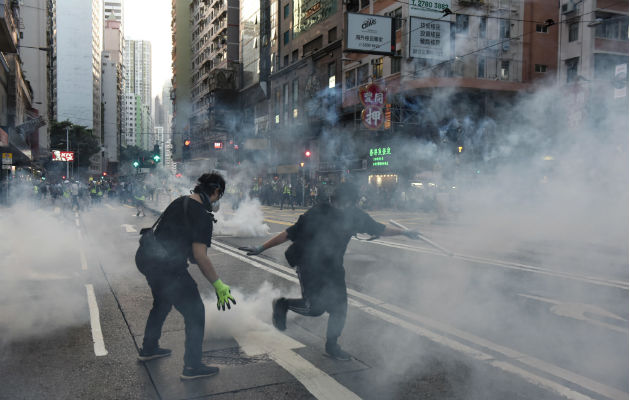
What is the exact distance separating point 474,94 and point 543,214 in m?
9.08

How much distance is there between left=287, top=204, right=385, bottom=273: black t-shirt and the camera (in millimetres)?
3934

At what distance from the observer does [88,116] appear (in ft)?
369

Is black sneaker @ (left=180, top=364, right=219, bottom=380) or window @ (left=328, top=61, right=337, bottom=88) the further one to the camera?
window @ (left=328, top=61, right=337, bottom=88)

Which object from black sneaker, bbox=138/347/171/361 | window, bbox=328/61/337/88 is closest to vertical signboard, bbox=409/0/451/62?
black sneaker, bbox=138/347/171/361

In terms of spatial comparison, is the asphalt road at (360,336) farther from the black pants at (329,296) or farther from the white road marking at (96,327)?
the black pants at (329,296)

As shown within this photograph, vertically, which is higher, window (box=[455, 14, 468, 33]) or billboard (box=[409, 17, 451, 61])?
window (box=[455, 14, 468, 33])

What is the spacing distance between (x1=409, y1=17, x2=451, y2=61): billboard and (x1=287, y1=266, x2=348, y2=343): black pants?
13653 millimetres

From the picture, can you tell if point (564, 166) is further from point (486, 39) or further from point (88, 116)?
point (88, 116)

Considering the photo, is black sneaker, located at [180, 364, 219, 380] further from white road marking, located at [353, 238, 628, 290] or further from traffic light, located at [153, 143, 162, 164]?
traffic light, located at [153, 143, 162, 164]

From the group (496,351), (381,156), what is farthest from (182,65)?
(496,351)

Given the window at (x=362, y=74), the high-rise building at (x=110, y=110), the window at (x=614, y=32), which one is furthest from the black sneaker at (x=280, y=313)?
the high-rise building at (x=110, y=110)

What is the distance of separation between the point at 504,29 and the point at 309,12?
2593 cm

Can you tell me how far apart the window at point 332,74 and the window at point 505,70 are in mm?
19192

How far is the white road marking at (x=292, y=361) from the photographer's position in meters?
3.39
